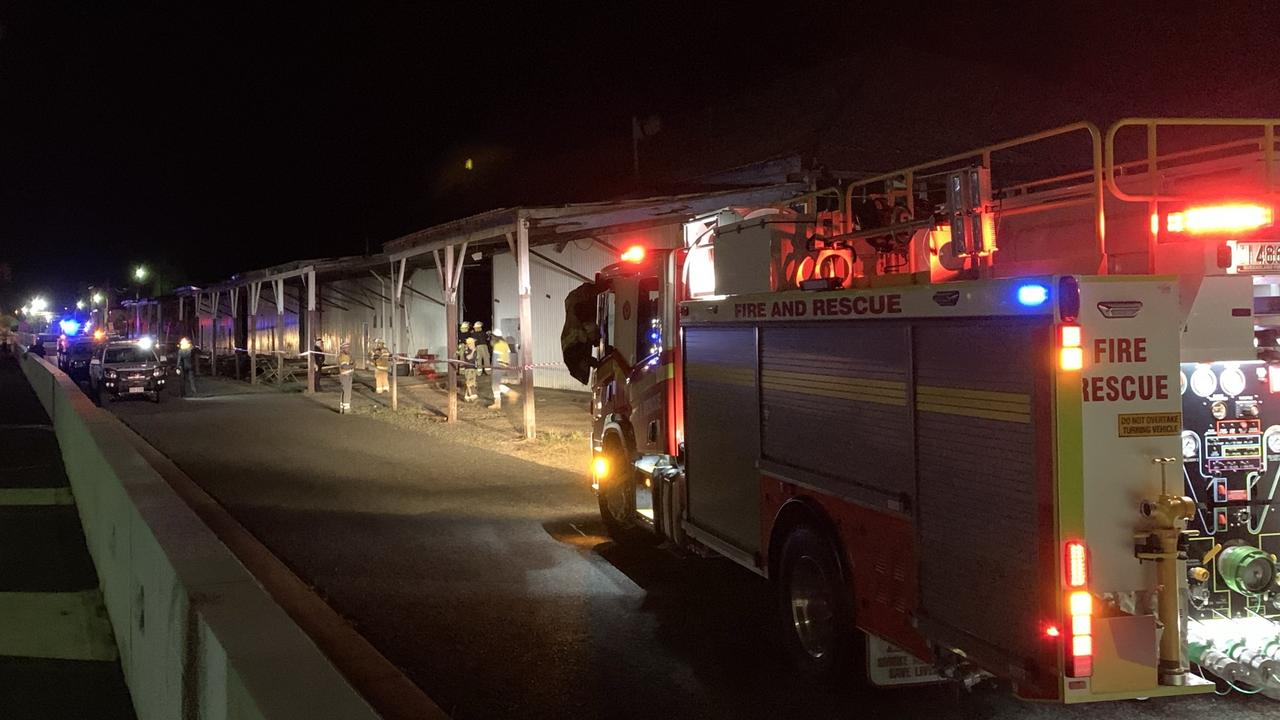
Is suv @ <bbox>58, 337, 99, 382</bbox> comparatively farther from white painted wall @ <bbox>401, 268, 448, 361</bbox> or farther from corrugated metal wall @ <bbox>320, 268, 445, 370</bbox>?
white painted wall @ <bbox>401, 268, 448, 361</bbox>

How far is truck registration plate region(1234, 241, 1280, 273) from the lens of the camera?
195 inches

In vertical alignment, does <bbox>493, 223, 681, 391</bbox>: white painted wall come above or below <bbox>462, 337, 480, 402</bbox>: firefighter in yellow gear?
above

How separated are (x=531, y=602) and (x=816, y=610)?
2.55m

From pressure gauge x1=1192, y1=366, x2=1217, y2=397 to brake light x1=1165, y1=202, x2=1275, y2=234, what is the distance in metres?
0.69

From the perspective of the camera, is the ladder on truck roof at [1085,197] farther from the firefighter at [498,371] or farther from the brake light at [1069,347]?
the firefighter at [498,371]

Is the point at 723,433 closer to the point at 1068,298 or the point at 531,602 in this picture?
the point at 531,602

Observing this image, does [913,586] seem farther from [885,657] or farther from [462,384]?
[462,384]

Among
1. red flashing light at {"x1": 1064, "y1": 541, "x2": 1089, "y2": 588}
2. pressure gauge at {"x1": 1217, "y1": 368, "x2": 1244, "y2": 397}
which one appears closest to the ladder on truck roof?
pressure gauge at {"x1": 1217, "y1": 368, "x2": 1244, "y2": 397}

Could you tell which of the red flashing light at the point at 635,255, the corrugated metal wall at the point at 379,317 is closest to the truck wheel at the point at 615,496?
the red flashing light at the point at 635,255

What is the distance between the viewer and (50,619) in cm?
739

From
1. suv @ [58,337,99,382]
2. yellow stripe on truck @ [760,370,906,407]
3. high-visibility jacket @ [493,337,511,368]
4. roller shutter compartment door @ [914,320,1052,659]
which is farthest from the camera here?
suv @ [58,337,99,382]

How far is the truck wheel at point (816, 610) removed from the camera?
19.0 feet

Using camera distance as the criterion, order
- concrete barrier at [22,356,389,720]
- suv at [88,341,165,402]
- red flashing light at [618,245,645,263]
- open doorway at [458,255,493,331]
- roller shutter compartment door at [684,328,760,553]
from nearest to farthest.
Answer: concrete barrier at [22,356,389,720], roller shutter compartment door at [684,328,760,553], red flashing light at [618,245,645,263], suv at [88,341,165,402], open doorway at [458,255,493,331]

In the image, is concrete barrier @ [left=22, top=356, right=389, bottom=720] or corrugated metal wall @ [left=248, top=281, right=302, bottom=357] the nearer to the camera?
concrete barrier @ [left=22, top=356, right=389, bottom=720]
